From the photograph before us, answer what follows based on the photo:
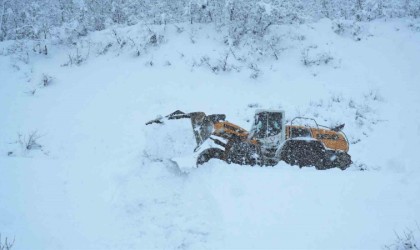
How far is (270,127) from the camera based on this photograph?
1093cm

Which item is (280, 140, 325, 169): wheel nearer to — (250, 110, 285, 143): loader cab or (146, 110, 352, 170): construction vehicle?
(146, 110, 352, 170): construction vehicle

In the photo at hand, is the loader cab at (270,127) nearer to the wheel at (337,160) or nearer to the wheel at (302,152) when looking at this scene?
the wheel at (302,152)

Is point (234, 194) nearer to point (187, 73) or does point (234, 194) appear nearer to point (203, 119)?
point (203, 119)

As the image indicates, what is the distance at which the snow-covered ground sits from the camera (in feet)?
22.1

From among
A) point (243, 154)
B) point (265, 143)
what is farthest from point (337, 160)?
point (243, 154)

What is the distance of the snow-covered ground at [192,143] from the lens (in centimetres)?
675

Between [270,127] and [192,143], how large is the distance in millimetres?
2325

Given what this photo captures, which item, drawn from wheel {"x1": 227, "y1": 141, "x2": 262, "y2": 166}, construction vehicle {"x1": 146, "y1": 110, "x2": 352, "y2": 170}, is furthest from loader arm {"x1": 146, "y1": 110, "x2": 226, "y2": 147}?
wheel {"x1": 227, "y1": 141, "x2": 262, "y2": 166}

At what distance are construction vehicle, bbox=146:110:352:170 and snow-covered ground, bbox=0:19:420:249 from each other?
866 millimetres

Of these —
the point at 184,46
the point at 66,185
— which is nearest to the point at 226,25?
the point at 184,46

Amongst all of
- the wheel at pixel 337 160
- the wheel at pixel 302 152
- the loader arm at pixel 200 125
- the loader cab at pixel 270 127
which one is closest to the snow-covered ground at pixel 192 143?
the loader arm at pixel 200 125

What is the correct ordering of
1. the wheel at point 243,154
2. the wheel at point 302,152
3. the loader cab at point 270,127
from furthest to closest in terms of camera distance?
the loader cab at point 270,127, the wheel at point 302,152, the wheel at point 243,154

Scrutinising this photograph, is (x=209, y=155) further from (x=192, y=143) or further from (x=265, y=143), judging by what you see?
(x=265, y=143)

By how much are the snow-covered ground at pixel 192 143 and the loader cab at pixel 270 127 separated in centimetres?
193
